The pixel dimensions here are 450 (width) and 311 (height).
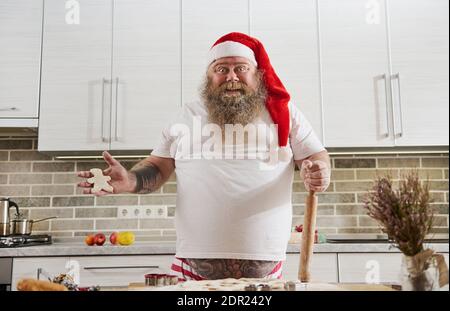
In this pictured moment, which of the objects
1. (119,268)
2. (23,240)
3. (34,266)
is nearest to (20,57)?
(23,240)

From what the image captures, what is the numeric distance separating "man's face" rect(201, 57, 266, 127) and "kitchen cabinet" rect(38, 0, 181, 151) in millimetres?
481

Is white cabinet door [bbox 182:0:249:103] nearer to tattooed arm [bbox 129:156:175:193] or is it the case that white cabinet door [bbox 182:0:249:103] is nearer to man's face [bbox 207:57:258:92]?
man's face [bbox 207:57:258:92]

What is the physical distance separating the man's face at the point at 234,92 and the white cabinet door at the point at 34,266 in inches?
29.1

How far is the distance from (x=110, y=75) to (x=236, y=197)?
3.10 ft

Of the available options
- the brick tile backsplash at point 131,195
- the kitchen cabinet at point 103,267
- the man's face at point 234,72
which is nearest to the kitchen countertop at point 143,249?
the kitchen cabinet at point 103,267

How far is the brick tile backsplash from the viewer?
1.90m

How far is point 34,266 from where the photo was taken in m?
1.48

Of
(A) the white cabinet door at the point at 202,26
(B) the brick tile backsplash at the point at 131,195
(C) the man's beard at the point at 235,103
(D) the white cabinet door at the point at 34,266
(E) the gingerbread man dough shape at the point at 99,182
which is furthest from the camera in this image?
(B) the brick tile backsplash at the point at 131,195

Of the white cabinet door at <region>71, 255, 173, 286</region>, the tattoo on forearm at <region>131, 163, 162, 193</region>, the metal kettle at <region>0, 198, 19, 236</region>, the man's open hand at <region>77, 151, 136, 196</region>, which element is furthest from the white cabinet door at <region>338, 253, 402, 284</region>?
the metal kettle at <region>0, 198, 19, 236</region>

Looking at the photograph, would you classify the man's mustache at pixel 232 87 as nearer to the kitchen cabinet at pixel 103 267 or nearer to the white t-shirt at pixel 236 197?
the white t-shirt at pixel 236 197

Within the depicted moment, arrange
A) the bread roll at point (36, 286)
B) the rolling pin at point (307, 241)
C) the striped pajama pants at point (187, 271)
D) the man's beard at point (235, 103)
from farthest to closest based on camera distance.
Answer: the man's beard at point (235, 103)
the striped pajama pants at point (187, 271)
the rolling pin at point (307, 241)
the bread roll at point (36, 286)

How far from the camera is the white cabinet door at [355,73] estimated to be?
1.75 meters

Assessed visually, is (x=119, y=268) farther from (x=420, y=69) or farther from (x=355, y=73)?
(x=420, y=69)
